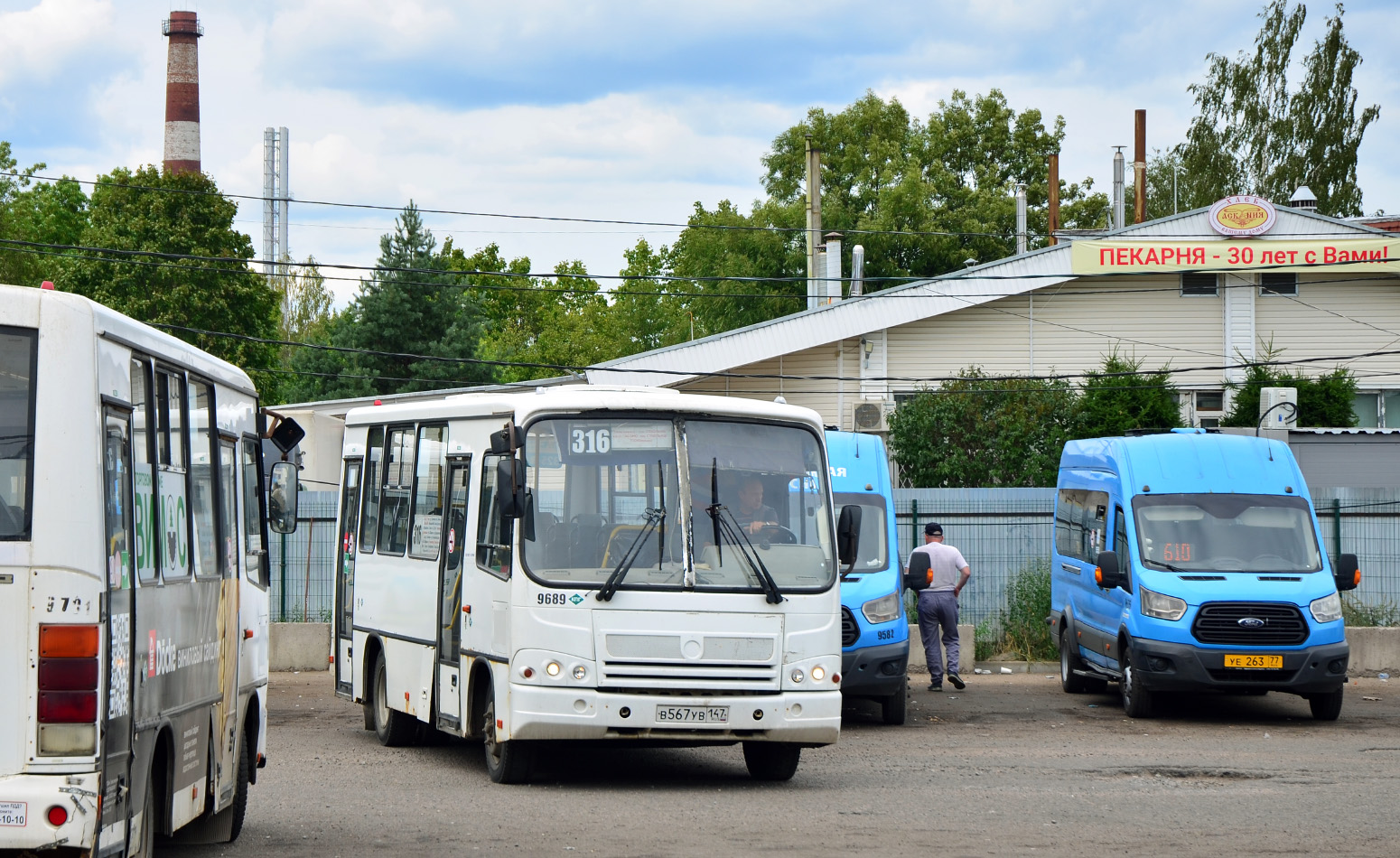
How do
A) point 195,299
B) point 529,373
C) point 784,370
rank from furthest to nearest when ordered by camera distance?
point 529,373, point 195,299, point 784,370

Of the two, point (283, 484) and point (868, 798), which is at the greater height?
point (283, 484)

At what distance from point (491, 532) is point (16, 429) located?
6.31 metres

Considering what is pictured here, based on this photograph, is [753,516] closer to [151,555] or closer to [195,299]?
[151,555]

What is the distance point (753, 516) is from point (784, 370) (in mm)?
22182

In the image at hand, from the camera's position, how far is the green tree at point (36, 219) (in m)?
58.6

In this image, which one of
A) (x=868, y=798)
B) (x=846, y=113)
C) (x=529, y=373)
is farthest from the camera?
(x=529, y=373)

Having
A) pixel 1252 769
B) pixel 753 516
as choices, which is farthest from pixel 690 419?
pixel 1252 769

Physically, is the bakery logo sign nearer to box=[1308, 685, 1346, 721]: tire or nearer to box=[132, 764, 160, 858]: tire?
box=[1308, 685, 1346, 721]: tire

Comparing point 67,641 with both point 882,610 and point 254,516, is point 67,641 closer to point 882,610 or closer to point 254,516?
point 254,516

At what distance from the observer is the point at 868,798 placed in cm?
1165

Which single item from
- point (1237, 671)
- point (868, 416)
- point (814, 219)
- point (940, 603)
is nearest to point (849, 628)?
point (940, 603)

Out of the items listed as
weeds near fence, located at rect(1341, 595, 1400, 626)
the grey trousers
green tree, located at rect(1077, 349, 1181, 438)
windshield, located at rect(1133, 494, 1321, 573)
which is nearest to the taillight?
windshield, located at rect(1133, 494, 1321, 573)

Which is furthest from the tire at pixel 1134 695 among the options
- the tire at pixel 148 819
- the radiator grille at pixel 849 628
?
the tire at pixel 148 819

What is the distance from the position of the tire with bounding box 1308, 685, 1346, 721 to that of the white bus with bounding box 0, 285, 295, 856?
41.1ft
